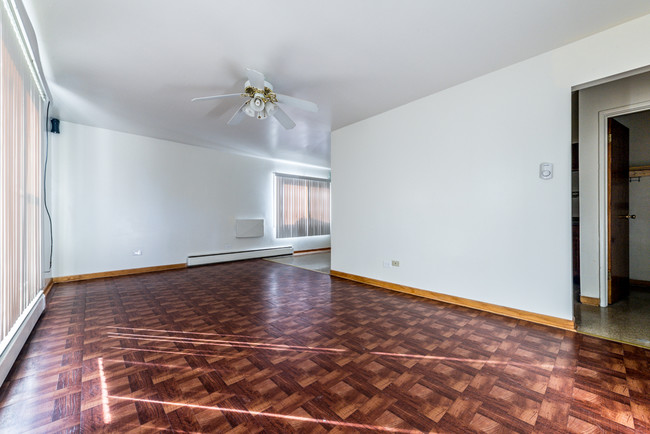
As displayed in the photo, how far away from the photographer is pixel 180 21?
6.99 ft

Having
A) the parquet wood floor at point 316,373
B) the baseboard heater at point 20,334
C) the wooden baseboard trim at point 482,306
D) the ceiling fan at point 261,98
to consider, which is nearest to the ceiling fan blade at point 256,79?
the ceiling fan at point 261,98

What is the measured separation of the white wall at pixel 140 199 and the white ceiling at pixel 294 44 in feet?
3.61

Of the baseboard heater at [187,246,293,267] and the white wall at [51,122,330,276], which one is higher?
the white wall at [51,122,330,276]

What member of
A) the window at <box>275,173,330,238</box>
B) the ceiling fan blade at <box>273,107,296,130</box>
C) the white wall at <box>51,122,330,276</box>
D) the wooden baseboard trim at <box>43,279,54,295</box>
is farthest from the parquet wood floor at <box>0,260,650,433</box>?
the window at <box>275,173,330,238</box>

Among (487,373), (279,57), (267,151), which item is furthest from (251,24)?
(267,151)

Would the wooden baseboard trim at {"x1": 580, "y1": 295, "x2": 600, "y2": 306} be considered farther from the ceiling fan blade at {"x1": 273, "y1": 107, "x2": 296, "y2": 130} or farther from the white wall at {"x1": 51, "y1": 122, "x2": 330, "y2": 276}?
the white wall at {"x1": 51, "y1": 122, "x2": 330, "y2": 276}

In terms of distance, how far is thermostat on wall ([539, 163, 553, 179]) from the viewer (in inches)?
100

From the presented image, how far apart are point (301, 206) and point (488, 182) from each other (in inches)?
213

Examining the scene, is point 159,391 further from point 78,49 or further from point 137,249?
point 137,249

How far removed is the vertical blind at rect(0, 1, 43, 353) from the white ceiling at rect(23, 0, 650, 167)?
0.37m

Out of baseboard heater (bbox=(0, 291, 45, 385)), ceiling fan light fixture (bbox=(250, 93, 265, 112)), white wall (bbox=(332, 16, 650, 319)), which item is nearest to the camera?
baseboard heater (bbox=(0, 291, 45, 385))

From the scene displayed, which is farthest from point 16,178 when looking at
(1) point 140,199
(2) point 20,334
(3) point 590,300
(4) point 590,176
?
(3) point 590,300

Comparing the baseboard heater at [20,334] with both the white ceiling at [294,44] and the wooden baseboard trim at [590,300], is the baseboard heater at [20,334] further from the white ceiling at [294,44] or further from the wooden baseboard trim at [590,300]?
the wooden baseboard trim at [590,300]

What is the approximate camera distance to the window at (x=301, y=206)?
7289mm
